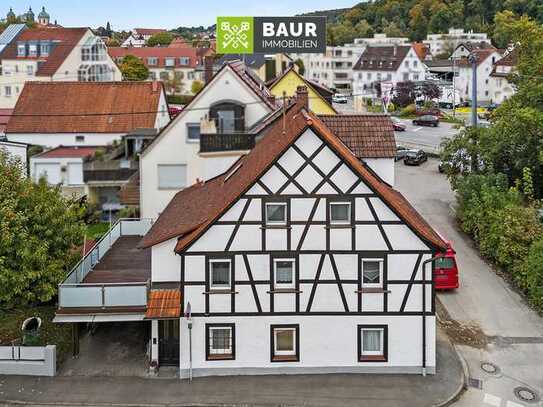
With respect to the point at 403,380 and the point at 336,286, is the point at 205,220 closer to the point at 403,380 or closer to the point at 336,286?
the point at 336,286

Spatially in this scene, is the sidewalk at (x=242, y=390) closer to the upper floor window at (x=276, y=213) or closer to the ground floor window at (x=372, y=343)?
the ground floor window at (x=372, y=343)

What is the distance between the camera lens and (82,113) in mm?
41906

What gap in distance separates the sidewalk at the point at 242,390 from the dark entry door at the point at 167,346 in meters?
0.75

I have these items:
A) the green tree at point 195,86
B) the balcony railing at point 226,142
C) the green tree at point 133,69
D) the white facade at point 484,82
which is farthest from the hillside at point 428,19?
the balcony railing at point 226,142

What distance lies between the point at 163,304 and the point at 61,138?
26608mm

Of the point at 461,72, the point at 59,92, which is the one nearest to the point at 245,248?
Answer: the point at 59,92

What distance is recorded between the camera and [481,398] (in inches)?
664

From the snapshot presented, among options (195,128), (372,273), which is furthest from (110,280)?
(195,128)

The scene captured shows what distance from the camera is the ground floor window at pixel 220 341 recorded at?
17828 mm

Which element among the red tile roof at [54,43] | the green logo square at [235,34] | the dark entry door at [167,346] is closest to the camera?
the dark entry door at [167,346]

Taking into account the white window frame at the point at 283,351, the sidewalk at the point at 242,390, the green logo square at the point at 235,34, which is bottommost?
the sidewalk at the point at 242,390

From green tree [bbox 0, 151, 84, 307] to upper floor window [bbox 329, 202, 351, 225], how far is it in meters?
8.98

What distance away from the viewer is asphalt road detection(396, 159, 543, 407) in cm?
1736

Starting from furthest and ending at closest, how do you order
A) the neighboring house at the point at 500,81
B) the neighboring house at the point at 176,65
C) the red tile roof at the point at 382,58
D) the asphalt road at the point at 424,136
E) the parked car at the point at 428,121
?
the red tile roof at the point at 382,58
the neighboring house at the point at 176,65
the neighboring house at the point at 500,81
the parked car at the point at 428,121
the asphalt road at the point at 424,136
